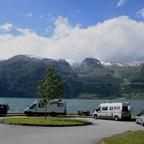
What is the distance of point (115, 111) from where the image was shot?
196ft

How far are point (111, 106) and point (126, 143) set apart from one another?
3562 cm

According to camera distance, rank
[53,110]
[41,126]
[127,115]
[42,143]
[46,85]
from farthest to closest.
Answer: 1. [53,110]
2. [127,115]
3. [46,85]
4. [41,126]
5. [42,143]

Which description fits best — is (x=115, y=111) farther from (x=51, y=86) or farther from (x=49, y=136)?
(x=49, y=136)

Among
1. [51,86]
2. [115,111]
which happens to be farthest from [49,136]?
[115,111]

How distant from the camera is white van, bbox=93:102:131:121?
192 feet

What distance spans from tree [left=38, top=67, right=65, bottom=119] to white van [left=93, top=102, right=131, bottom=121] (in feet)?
32.1

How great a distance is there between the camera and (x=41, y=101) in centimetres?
5519

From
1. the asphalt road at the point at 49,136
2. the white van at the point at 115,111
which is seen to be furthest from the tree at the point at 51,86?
the asphalt road at the point at 49,136

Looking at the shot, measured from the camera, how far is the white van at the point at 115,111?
192 feet

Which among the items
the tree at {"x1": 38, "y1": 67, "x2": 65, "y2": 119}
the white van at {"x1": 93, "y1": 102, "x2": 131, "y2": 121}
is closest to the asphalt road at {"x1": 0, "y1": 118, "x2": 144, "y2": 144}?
the tree at {"x1": 38, "y1": 67, "x2": 65, "y2": 119}

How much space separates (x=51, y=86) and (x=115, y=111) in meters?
11.5

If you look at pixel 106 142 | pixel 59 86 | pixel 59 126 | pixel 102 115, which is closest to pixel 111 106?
pixel 102 115

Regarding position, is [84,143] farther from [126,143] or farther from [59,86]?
[59,86]

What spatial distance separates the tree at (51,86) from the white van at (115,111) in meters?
9.78
